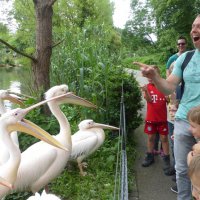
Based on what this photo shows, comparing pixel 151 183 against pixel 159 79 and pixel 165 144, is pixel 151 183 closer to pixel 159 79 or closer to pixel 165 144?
pixel 165 144

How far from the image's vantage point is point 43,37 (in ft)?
16.1

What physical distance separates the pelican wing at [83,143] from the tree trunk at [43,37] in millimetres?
1115

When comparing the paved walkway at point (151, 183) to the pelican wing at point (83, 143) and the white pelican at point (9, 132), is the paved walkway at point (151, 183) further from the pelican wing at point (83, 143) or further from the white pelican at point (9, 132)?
the white pelican at point (9, 132)

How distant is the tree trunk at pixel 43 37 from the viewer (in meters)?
4.80

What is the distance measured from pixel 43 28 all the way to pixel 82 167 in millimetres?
2042

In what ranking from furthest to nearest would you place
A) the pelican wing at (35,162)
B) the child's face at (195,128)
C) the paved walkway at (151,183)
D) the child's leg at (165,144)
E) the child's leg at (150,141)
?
the child's leg at (150,141), the child's leg at (165,144), the paved walkway at (151,183), the pelican wing at (35,162), the child's face at (195,128)

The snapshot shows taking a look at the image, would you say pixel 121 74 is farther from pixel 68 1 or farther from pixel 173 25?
pixel 68 1

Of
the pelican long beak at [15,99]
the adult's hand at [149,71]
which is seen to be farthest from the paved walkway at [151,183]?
the pelican long beak at [15,99]

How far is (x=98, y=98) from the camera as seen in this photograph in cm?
563

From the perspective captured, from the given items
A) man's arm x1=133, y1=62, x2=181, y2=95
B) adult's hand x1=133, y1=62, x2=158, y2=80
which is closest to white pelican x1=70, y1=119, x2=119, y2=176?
man's arm x1=133, y1=62, x2=181, y2=95

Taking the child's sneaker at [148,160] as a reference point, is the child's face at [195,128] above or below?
above

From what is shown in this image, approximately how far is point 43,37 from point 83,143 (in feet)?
5.62

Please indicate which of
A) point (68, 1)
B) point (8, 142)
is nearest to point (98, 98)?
point (8, 142)

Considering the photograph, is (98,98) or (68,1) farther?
(68,1)
